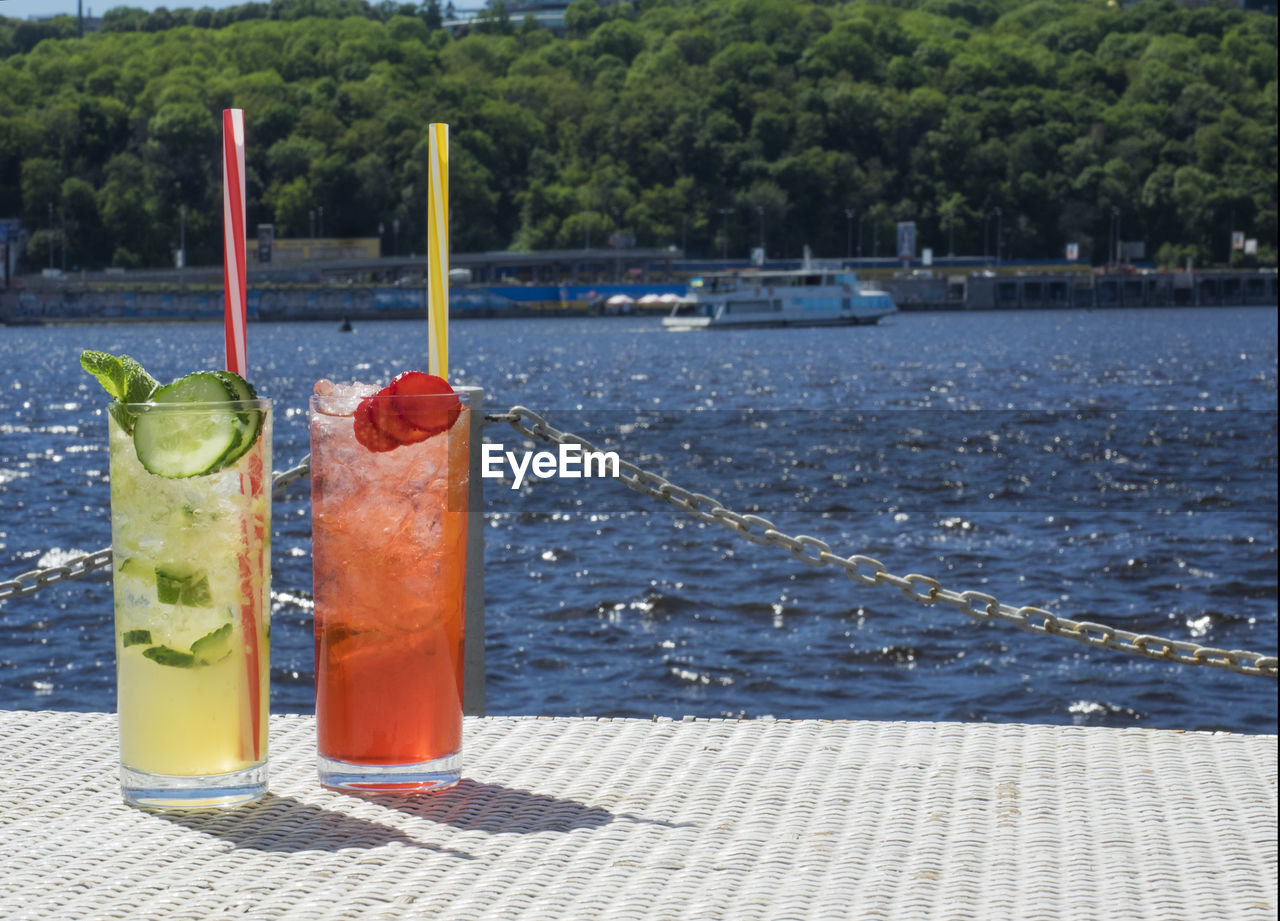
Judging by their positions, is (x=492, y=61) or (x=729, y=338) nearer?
(x=729, y=338)

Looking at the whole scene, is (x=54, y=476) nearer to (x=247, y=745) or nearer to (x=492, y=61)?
(x=247, y=745)

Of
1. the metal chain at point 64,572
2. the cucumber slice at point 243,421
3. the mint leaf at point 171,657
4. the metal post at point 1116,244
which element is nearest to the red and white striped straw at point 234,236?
the cucumber slice at point 243,421

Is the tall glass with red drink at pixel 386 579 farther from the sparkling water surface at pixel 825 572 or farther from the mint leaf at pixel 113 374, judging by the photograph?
the sparkling water surface at pixel 825 572

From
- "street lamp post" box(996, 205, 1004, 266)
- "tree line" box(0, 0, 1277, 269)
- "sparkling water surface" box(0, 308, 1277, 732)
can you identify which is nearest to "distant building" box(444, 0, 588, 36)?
"tree line" box(0, 0, 1277, 269)

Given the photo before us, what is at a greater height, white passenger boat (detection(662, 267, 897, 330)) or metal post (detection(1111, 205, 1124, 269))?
Result: metal post (detection(1111, 205, 1124, 269))

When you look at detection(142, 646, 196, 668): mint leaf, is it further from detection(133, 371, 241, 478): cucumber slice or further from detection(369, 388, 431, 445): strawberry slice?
detection(369, 388, 431, 445): strawberry slice

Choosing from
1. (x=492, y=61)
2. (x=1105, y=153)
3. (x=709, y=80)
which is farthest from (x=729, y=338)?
(x=1105, y=153)

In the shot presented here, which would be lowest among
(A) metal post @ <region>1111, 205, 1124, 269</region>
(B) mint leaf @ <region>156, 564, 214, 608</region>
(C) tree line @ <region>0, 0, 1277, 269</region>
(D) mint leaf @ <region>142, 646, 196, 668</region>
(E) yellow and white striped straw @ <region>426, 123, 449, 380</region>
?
(D) mint leaf @ <region>142, 646, 196, 668</region>

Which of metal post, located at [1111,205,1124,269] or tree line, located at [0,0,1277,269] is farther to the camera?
metal post, located at [1111,205,1124,269]
